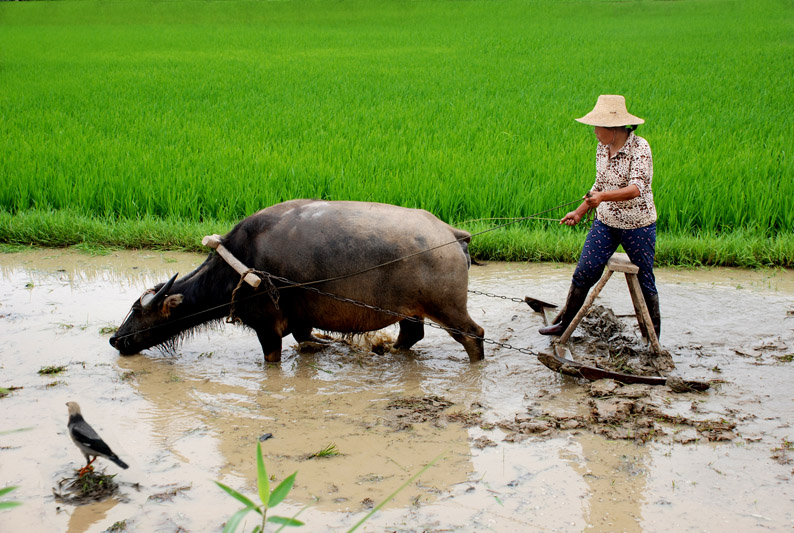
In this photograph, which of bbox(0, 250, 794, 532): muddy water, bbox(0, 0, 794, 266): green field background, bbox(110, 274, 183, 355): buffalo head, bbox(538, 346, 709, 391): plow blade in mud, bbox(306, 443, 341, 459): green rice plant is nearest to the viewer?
bbox(0, 250, 794, 532): muddy water

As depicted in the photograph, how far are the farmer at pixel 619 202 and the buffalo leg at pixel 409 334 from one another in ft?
2.97

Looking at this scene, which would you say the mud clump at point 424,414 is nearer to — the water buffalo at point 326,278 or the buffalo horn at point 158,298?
the water buffalo at point 326,278

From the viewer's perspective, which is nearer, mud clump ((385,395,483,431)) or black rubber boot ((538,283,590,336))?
mud clump ((385,395,483,431))

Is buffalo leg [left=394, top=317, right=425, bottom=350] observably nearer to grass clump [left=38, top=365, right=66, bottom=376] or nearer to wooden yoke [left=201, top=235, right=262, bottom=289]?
wooden yoke [left=201, top=235, right=262, bottom=289]

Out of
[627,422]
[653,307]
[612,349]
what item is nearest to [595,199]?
[653,307]

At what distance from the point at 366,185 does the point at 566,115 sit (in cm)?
442

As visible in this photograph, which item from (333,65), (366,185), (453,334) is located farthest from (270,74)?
(453,334)

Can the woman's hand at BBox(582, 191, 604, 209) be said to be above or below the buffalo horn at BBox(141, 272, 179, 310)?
above

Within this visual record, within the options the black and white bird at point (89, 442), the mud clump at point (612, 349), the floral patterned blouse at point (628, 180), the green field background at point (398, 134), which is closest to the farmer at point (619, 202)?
the floral patterned blouse at point (628, 180)

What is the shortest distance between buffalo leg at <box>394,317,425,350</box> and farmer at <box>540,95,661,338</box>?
0.91 meters

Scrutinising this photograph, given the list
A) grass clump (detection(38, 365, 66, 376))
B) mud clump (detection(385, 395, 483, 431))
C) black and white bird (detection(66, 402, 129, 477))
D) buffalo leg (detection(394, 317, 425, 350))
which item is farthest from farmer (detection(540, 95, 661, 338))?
grass clump (detection(38, 365, 66, 376))

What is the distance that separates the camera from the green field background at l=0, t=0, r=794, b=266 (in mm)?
5984

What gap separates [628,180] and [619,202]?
0.47 ft

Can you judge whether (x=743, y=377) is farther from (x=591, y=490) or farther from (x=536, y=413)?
(x=591, y=490)
